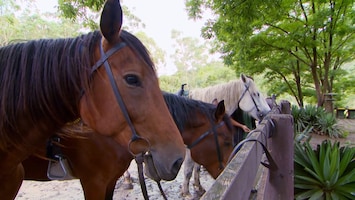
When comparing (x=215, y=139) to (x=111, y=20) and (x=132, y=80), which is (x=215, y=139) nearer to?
(x=132, y=80)

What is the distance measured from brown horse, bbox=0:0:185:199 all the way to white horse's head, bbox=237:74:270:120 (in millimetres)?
3171

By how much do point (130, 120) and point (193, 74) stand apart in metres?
39.4

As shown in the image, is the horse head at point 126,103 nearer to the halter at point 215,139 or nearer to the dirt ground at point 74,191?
the halter at point 215,139

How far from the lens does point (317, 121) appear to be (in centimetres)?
895

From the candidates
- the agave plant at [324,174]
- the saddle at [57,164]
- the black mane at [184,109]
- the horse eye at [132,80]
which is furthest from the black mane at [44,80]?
the agave plant at [324,174]

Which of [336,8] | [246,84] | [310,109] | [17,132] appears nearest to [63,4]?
[246,84]

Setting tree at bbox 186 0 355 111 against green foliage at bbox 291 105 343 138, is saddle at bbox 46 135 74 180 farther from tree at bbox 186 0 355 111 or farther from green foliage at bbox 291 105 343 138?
green foliage at bbox 291 105 343 138

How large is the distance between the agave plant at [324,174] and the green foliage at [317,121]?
628 centimetres

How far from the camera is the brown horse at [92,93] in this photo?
40.2 inches

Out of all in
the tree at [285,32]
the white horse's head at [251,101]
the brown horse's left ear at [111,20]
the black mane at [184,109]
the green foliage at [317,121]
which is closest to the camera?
the brown horse's left ear at [111,20]

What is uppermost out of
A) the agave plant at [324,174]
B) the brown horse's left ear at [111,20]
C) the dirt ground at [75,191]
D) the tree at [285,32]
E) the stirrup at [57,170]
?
the tree at [285,32]

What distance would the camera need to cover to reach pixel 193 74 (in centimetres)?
4009

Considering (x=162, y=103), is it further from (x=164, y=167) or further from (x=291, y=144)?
(x=291, y=144)

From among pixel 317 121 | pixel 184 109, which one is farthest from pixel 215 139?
pixel 317 121
